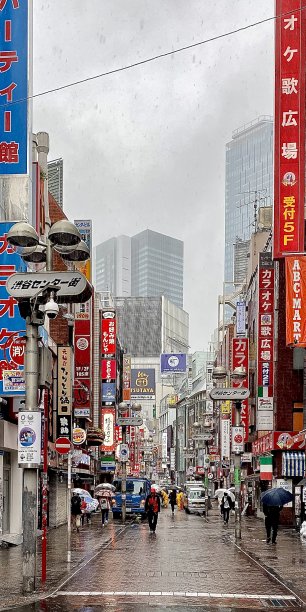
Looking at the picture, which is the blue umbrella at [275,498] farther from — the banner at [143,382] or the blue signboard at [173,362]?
the banner at [143,382]

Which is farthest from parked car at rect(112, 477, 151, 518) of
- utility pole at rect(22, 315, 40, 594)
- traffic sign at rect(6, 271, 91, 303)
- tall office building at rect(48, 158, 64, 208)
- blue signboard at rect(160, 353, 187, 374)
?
blue signboard at rect(160, 353, 187, 374)

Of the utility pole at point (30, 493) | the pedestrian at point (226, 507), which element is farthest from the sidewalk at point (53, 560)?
the pedestrian at point (226, 507)

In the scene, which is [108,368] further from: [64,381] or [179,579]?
[179,579]

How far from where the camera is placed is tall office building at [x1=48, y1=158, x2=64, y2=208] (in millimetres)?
72562

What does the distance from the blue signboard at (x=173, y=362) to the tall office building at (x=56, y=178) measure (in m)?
79.6

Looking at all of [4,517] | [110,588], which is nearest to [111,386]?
[4,517]

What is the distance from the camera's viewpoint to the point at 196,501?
228 ft

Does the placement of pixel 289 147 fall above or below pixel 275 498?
above

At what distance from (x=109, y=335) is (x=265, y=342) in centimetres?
3439

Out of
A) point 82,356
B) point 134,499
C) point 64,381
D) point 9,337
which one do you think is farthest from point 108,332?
point 9,337

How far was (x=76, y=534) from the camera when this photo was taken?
3916cm

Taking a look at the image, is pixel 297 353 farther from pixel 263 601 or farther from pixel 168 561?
pixel 263 601

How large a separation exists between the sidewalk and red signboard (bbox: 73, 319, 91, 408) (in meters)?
21.6

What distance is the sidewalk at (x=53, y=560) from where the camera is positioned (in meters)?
17.9
